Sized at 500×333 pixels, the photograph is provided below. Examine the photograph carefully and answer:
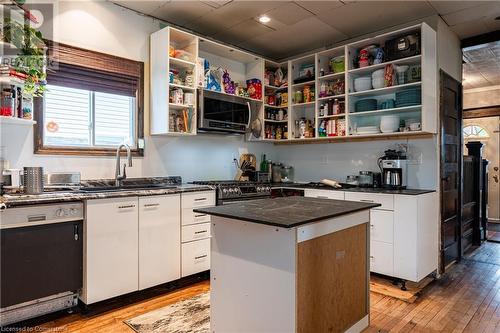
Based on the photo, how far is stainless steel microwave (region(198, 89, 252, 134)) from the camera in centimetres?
354

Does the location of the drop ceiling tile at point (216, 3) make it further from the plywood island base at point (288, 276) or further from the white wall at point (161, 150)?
the plywood island base at point (288, 276)

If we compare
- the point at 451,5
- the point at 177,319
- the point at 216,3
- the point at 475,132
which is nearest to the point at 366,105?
the point at 451,5

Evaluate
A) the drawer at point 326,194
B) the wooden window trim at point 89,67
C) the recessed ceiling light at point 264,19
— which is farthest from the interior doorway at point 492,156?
the wooden window trim at point 89,67

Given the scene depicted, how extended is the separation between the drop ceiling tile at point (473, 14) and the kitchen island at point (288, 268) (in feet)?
8.28

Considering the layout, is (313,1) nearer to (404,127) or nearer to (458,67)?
(404,127)

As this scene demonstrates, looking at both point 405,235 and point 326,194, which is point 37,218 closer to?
point 326,194

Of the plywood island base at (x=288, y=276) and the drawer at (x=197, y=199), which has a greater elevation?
the drawer at (x=197, y=199)

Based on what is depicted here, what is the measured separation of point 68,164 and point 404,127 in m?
3.38

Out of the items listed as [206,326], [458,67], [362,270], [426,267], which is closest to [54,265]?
[206,326]

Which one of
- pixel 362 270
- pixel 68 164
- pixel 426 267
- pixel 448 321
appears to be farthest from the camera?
pixel 426 267

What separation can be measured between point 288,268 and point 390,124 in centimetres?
249

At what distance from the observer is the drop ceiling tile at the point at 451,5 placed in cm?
310

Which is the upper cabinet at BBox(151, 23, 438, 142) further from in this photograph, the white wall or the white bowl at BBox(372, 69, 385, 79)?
the white wall

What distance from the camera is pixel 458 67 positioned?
153 inches
